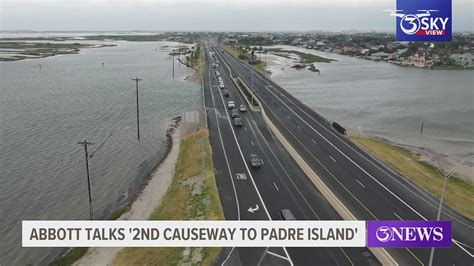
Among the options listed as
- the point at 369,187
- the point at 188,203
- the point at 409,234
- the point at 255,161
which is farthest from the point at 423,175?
the point at 188,203

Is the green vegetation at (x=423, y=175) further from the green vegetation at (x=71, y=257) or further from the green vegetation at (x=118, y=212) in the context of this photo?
the green vegetation at (x=71, y=257)

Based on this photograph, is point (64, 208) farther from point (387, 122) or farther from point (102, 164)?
point (387, 122)

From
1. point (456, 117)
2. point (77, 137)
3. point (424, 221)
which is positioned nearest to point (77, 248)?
point (424, 221)

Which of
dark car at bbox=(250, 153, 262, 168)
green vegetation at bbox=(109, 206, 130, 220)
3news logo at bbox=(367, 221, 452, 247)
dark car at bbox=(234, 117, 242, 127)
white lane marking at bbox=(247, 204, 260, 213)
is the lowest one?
green vegetation at bbox=(109, 206, 130, 220)

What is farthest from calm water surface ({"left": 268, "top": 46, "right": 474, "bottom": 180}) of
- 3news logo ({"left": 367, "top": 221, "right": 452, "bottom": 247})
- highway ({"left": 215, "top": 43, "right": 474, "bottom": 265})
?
3news logo ({"left": 367, "top": 221, "right": 452, "bottom": 247})

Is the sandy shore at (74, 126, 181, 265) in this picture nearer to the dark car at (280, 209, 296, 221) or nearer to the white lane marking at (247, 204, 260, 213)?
the white lane marking at (247, 204, 260, 213)
